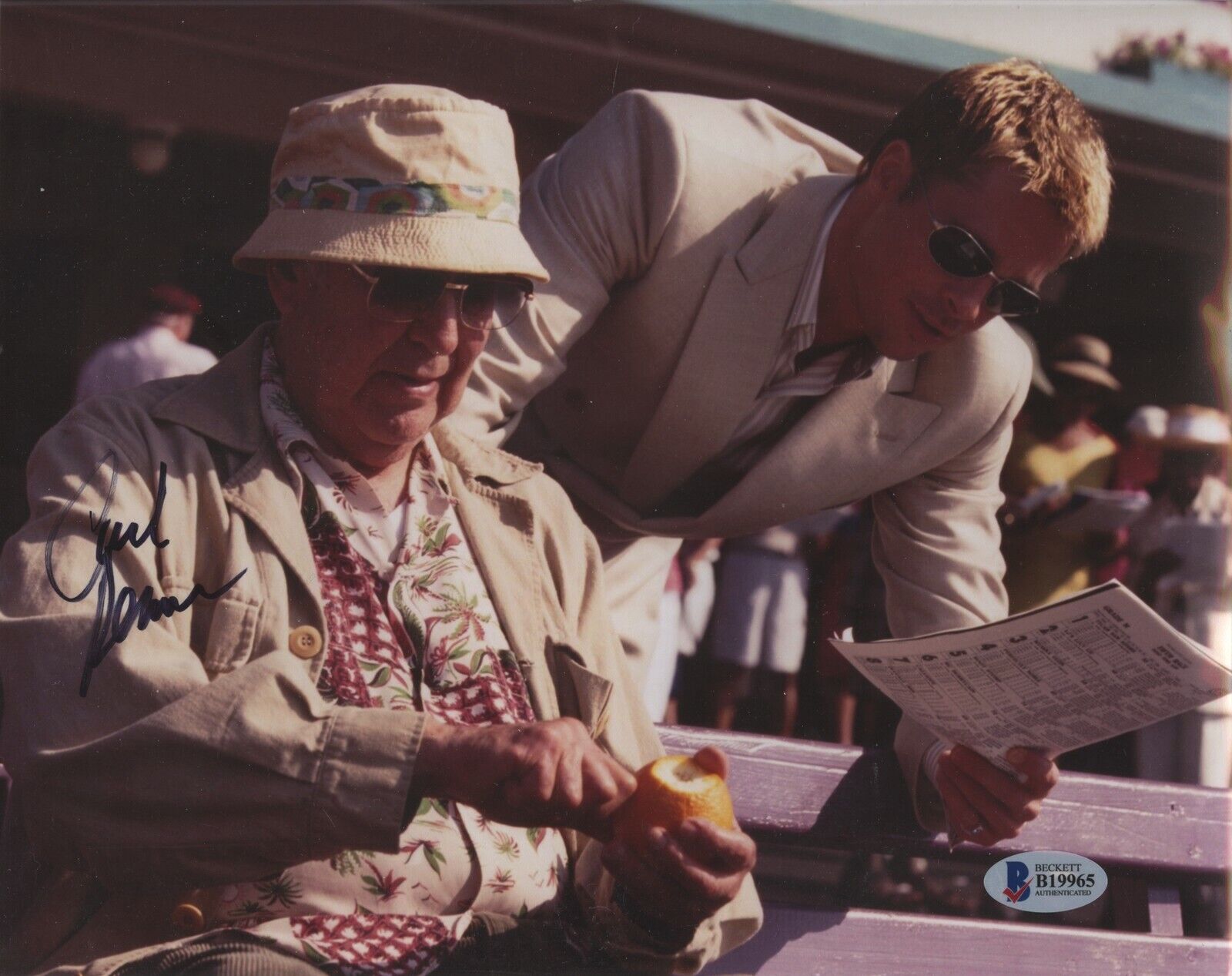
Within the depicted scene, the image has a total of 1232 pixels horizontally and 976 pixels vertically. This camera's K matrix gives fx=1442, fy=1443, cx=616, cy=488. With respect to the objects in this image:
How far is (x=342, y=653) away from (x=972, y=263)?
127 centimetres

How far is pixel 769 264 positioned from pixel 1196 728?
339 centimetres

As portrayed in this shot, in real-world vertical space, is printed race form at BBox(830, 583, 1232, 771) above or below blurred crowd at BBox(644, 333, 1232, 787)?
above

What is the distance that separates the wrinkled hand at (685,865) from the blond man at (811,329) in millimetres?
882

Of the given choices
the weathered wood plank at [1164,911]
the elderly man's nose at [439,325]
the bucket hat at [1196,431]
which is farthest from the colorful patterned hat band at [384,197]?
the bucket hat at [1196,431]

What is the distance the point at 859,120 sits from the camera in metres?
6.64

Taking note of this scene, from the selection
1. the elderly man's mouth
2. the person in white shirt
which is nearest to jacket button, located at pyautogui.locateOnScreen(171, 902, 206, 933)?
the elderly man's mouth

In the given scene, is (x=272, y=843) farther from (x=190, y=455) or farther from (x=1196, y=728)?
(x=1196, y=728)

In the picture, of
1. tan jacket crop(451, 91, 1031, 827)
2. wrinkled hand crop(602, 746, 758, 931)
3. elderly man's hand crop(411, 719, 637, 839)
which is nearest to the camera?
elderly man's hand crop(411, 719, 637, 839)

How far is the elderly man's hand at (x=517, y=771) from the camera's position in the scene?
1.46m

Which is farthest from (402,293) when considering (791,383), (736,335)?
(791,383)

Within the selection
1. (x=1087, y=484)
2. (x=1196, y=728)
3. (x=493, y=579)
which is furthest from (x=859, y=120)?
(x=493, y=579)

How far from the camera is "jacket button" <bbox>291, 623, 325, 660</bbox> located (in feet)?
5.68

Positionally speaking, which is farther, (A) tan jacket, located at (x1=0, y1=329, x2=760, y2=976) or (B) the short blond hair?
(B) the short blond hair
